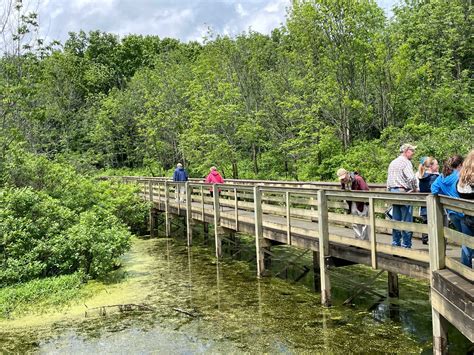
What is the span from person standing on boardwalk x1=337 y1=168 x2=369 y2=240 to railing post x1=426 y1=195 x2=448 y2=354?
7.20 feet

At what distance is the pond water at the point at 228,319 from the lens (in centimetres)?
712

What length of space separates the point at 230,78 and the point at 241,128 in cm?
437

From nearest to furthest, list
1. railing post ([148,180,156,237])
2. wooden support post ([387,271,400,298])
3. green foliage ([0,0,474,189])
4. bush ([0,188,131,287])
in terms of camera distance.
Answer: wooden support post ([387,271,400,298]), bush ([0,188,131,287]), green foliage ([0,0,474,189]), railing post ([148,180,156,237])

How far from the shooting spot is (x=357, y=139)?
855 inches

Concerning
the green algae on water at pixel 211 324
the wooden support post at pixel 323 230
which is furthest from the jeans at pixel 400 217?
the wooden support post at pixel 323 230

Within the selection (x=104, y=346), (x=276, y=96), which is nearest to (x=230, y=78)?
(x=276, y=96)

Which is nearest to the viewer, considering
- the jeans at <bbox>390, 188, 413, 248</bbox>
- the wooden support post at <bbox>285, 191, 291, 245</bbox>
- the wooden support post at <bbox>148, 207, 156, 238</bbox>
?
the jeans at <bbox>390, 188, 413, 248</bbox>

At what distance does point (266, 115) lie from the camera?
2480 centimetres

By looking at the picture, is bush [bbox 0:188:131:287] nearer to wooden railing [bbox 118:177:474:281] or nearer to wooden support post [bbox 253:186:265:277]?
wooden railing [bbox 118:177:474:281]

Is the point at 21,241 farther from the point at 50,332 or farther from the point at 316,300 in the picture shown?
the point at 316,300

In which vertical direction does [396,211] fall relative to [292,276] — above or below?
above

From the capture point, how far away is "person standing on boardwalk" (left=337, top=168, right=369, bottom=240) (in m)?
8.01

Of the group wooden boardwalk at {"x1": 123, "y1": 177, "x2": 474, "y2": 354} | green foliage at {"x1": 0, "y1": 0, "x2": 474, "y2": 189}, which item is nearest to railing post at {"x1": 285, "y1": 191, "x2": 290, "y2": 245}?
wooden boardwalk at {"x1": 123, "y1": 177, "x2": 474, "y2": 354}

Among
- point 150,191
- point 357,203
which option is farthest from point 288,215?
point 150,191
